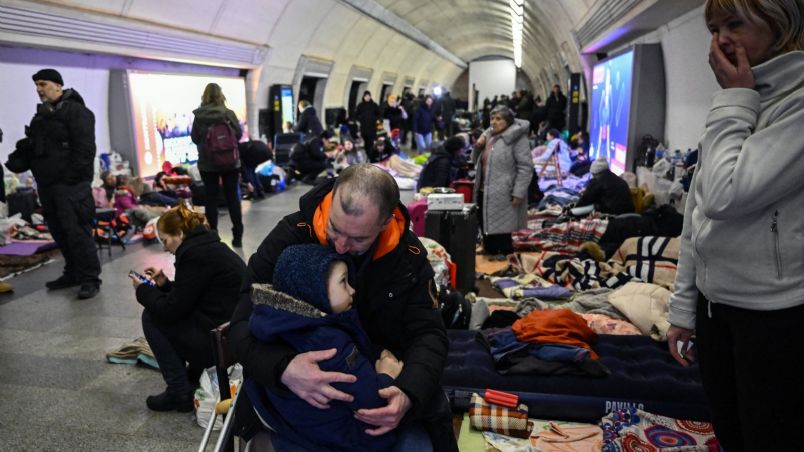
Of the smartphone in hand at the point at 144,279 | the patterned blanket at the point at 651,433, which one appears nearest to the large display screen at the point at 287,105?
the smartphone in hand at the point at 144,279

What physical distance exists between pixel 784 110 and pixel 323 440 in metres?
1.53

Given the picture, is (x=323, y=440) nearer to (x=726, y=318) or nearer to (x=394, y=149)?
(x=726, y=318)

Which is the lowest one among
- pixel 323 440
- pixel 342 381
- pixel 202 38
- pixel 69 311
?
pixel 69 311

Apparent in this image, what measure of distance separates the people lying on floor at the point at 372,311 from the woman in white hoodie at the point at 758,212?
2.77 feet

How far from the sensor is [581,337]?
3.42m

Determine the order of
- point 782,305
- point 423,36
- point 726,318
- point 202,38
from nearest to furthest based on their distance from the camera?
1. point 782,305
2. point 726,318
3. point 202,38
4. point 423,36

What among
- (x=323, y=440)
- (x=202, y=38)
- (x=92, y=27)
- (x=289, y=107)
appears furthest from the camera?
(x=289, y=107)

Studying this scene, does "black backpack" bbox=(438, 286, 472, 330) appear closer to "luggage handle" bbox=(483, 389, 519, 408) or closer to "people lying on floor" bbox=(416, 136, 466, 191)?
"luggage handle" bbox=(483, 389, 519, 408)

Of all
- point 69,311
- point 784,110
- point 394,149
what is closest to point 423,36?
point 394,149

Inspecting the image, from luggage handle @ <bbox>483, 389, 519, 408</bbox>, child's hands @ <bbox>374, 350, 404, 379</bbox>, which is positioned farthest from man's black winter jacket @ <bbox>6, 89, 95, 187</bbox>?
child's hands @ <bbox>374, 350, 404, 379</bbox>

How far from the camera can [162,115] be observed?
10797 mm

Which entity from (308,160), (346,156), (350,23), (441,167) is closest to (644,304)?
(441,167)

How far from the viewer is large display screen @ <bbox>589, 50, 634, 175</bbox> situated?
907 centimetres

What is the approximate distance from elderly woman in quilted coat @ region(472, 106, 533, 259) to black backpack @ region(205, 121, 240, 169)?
2854 mm
